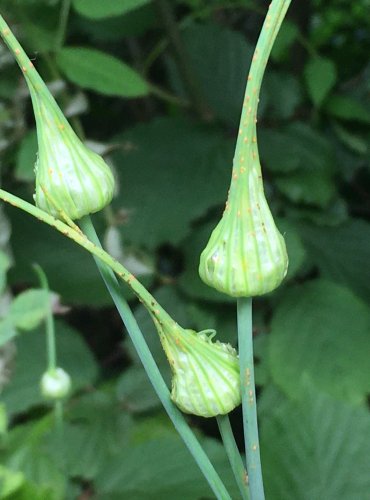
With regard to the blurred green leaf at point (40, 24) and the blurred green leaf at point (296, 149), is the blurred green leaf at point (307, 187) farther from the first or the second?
the blurred green leaf at point (40, 24)

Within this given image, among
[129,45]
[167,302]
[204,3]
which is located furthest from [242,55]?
[167,302]

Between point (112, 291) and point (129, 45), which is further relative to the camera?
point (129, 45)

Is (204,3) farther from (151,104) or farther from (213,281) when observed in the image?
(213,281)

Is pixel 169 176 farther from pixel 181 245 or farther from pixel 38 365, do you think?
pixel 38 365

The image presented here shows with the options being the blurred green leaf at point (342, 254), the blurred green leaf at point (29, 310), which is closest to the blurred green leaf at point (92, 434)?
the blurred green leaf at point (29, 310)

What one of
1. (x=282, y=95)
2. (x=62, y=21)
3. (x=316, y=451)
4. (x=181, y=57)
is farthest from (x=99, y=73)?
(x=316, y=451)

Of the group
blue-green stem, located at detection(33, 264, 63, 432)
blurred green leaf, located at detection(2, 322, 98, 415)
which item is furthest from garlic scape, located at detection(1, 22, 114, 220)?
blurred green leaf, located at detection(2, 322, 98, 415)

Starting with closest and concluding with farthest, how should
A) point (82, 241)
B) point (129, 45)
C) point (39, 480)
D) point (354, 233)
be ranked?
point (82, 241)
point (39, 480)
point (354, 233)
point (129, 45)

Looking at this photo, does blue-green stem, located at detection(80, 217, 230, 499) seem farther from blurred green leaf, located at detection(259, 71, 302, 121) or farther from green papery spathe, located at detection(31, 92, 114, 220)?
blurred green leaf, located at detection(259, 71, 302, 121)
